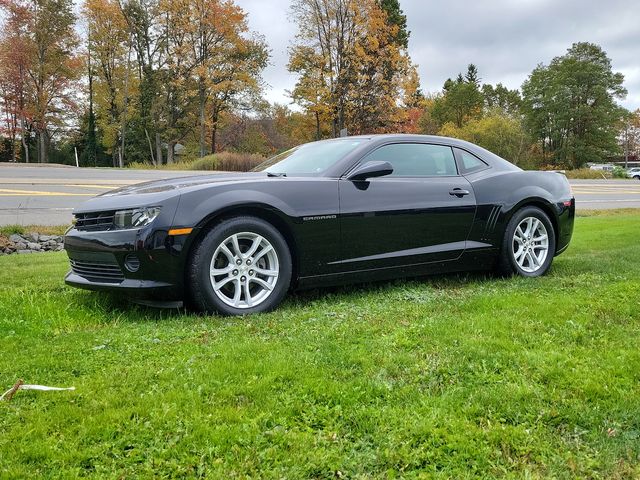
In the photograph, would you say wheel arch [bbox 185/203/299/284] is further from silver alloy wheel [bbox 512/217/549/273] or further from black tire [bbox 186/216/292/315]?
silver alloy wheel [bbox 512/217/549/273]

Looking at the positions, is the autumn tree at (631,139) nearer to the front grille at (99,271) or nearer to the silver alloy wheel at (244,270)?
the silver alloy wheel at (244,270)

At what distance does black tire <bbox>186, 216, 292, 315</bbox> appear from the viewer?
143 inches

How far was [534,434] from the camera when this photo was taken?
206 centimetres

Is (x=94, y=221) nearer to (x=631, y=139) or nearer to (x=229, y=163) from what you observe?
(x=229, y=163)

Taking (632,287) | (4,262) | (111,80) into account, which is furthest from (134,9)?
(632,287)

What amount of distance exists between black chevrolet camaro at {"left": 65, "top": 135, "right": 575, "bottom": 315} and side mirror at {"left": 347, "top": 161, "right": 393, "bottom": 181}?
11 millimetres

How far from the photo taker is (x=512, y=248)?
5023 mm

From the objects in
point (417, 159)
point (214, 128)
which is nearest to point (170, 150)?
point (214, 128)

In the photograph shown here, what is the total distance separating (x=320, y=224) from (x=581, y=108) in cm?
6252

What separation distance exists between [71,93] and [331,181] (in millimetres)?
48397

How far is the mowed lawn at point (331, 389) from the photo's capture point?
189 cm

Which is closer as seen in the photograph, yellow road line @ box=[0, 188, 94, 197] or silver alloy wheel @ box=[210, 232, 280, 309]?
silver alloy wheel @ box=[210, 232, 280, 309]

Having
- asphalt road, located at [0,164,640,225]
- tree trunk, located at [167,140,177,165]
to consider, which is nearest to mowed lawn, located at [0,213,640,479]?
asphalt road, located at [0,164,640,225]

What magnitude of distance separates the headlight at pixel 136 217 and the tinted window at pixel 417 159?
5.95ft
